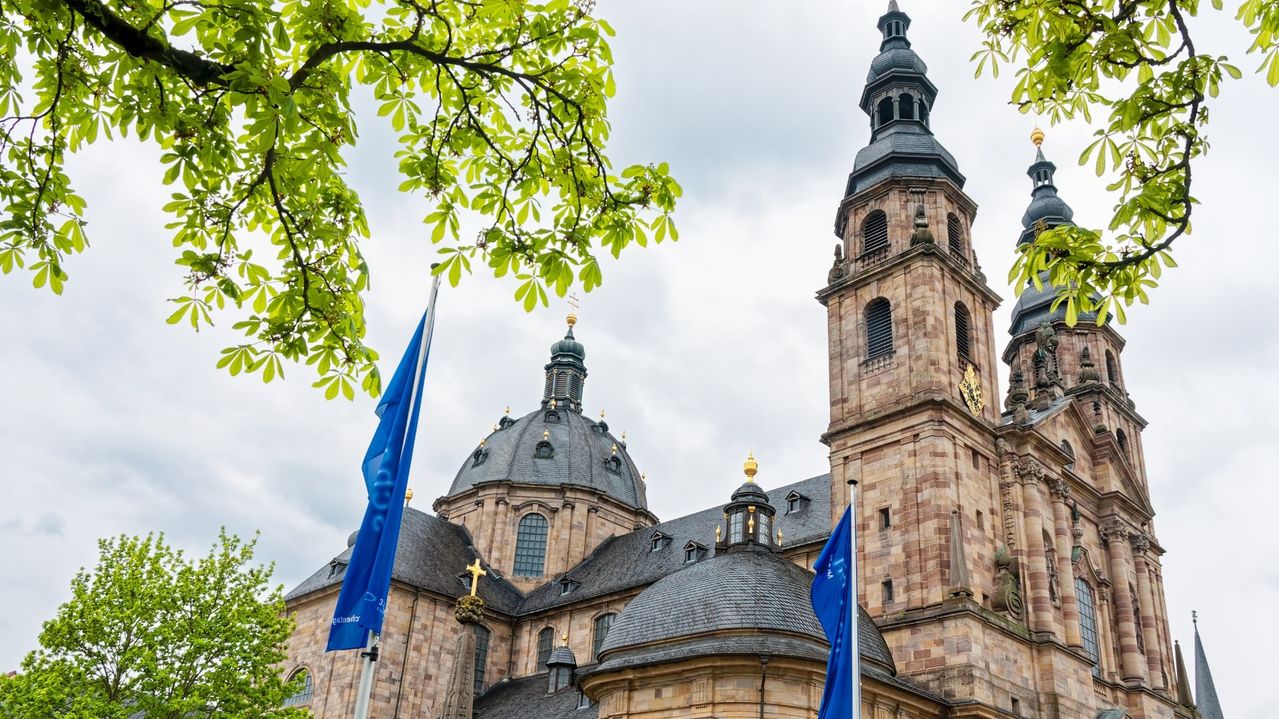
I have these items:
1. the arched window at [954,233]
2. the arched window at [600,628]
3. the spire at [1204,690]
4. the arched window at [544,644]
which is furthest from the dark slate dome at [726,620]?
the spire at [1204,690]

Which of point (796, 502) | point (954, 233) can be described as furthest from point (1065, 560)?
point (954, 233)

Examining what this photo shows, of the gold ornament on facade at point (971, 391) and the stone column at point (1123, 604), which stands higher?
the gold ornament on facade at point (971, 391)

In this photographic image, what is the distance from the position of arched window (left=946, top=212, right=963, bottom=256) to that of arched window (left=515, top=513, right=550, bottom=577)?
21897 millimetres

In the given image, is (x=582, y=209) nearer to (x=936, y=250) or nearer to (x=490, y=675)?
(x=936, y=250)

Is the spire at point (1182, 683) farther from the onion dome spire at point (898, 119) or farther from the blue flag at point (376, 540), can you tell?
the blue flag at point (376, 540)

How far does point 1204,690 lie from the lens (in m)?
51.5

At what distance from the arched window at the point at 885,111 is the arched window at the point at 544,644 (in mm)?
24030

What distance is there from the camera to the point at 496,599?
44.0m

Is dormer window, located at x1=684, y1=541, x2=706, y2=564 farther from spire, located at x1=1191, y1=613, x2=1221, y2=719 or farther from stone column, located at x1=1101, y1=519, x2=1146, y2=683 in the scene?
spire, located at x1=1191, y1=613, x2=1221, y2=719

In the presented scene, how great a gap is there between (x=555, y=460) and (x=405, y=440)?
41316 mm

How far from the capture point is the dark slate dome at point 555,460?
4928 cm

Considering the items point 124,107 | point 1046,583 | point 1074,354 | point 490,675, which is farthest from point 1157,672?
point 124,107

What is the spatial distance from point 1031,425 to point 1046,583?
17.1ft

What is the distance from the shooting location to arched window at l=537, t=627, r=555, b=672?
139ft
